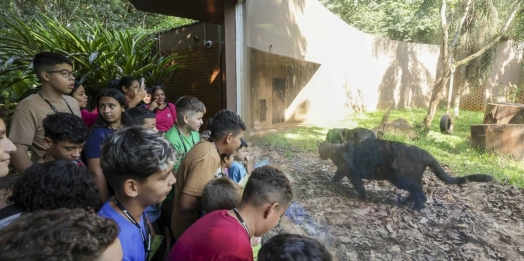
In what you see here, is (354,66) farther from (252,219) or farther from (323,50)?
(252,219)

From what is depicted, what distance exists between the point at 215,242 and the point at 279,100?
2.20 meters

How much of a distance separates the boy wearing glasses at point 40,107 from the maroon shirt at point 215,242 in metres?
1.37

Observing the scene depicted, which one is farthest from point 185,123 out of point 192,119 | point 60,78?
point 60,78

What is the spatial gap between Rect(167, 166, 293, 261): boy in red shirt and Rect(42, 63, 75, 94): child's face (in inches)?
68.2

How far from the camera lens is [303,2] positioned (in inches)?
104

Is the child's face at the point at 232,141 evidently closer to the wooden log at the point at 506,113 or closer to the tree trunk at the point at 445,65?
the tree trunk at the point at 445,65

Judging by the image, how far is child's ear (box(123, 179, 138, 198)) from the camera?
1214mm

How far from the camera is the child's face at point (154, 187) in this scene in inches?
48.6

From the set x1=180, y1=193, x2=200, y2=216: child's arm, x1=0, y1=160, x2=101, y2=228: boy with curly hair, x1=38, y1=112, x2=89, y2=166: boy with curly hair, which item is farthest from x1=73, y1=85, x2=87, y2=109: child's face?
x1=0, y1=160, x2=101, y2=228: boy with curly hair

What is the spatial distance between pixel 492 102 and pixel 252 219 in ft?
3.93

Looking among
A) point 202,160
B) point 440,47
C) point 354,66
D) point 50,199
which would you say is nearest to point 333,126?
point 354,66

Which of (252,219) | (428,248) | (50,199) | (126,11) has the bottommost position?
(428,248)

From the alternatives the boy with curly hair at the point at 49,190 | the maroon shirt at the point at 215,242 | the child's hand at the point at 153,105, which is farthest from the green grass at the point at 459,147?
the child's hand at the point at 153,105

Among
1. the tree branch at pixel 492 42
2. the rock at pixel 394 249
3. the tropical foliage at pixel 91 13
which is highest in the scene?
the tropical foliage at pixel 91 13
